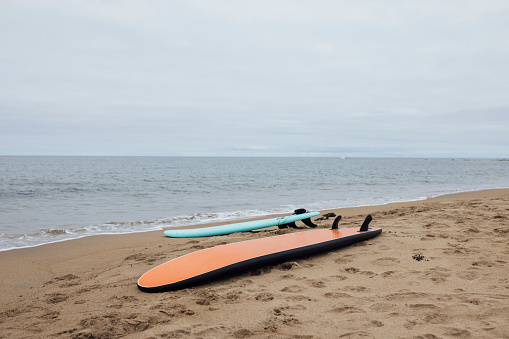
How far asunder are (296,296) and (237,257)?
1.03 metres

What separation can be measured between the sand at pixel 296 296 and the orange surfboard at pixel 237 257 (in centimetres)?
10

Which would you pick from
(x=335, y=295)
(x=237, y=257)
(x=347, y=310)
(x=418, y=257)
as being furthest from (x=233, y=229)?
(x=347, y=310)

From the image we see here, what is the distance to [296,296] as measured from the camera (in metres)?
2.96

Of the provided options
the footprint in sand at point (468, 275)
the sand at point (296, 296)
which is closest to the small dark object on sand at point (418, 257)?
the sand at point (296, 296)

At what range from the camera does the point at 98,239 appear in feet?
21.2

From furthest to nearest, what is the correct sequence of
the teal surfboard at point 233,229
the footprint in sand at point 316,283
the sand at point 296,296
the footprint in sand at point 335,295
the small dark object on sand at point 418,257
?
the teal surfboard at point 233,229, the small dark object on sand at point 418,257, the footprint in sand at point 316,283, the footprint in sand at point 335,295, the sand at point 296,296

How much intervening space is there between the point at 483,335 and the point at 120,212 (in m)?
9.72

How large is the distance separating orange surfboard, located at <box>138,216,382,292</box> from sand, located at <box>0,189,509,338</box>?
3.9 inches

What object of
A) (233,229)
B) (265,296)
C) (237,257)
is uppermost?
(237,257)

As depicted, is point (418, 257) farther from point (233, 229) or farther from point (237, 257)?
point (233, 229)

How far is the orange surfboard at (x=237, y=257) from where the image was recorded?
3.32 meters

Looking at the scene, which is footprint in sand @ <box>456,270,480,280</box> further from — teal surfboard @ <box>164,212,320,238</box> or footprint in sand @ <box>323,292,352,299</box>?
teal surfboard @ <box>164,212,320,238</box>

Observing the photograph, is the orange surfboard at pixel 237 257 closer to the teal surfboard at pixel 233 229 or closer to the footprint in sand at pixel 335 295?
the footprint in sand at pixel 335 295

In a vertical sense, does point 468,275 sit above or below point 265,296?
above
